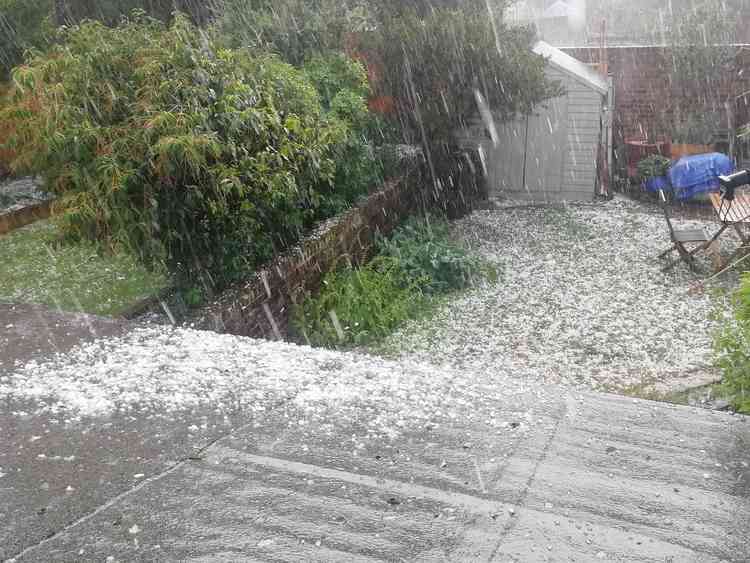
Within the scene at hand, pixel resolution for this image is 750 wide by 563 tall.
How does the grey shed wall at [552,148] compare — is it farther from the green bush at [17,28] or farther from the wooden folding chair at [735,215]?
the green bush at [17,28]

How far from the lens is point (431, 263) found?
6816 mm

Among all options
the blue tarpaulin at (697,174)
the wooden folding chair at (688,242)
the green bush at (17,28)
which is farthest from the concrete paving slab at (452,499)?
the green bush at (17,28)

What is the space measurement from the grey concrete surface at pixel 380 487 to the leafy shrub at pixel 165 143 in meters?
1.76

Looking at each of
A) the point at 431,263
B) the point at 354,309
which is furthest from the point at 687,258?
the point at 354,309

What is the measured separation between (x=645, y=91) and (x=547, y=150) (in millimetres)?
2739

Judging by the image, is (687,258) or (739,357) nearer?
(739,357)

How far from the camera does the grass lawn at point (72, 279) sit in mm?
5449

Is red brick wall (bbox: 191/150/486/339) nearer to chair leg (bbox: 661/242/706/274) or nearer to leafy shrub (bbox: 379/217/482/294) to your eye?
leafy shrub (bbox: 379/217/482/294)

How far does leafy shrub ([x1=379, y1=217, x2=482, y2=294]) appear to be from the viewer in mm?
6707

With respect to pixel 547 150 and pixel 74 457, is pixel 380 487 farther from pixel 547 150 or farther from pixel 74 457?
pixel 547 150

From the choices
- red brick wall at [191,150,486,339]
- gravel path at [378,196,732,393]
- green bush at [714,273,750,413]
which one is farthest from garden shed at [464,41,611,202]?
green bush at [714,273,750,413]

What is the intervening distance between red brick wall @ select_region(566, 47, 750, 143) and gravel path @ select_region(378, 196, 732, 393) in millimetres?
3601

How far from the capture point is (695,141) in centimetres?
1069

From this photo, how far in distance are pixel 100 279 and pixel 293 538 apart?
4627 mm
